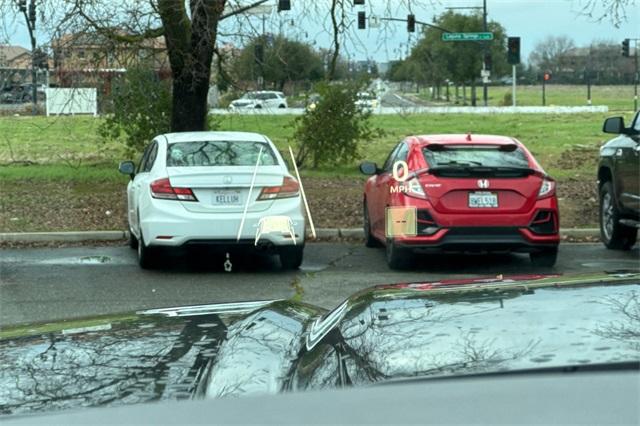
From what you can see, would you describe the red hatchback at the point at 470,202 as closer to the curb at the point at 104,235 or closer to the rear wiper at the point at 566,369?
the curb at the point at 104,235

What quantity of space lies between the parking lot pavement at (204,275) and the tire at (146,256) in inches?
4.9

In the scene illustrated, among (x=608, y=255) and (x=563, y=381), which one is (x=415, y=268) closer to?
(x=608, y=255)

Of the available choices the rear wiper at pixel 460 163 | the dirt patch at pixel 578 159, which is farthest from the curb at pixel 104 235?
the dirt patch at pixel 578 159

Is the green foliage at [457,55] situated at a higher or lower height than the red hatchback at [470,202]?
higher

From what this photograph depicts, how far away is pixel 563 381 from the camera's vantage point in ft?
6.85

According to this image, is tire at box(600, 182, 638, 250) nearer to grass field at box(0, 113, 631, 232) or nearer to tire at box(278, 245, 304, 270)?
grass field at box(0, 113, 631, 232)

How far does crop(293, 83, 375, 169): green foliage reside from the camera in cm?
2031

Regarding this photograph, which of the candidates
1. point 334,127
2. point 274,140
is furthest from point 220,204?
point 274,140

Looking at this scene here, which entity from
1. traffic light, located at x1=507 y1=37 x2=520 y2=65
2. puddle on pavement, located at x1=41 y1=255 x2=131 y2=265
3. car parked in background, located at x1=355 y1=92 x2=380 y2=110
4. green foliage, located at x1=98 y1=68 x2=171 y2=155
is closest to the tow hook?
puddle on pavement, located at x1=41 y1=255 x2=131 y2=265

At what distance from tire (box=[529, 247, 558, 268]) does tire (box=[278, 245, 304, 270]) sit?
2686mm

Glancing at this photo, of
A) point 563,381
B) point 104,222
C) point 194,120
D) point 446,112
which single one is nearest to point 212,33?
point 194,120

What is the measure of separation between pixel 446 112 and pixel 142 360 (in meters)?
43.6

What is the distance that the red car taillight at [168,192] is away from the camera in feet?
35.2

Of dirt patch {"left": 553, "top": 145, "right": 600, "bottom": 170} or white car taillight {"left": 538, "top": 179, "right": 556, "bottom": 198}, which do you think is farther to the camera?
dirt patch {"left": 553, "top": 145, "right": 600, "bottom": 170}
